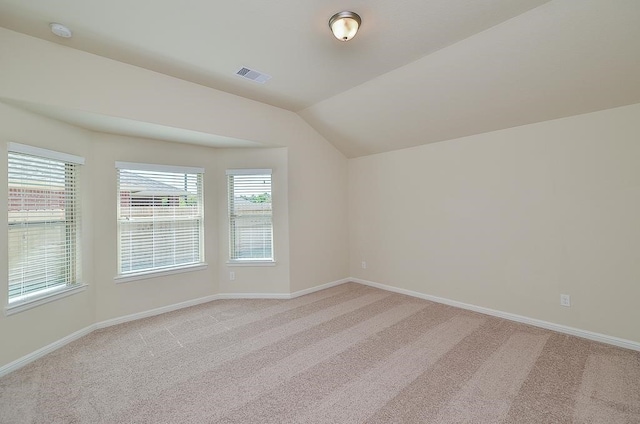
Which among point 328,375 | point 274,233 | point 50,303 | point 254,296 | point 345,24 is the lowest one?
point 328,375

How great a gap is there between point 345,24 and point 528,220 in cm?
300

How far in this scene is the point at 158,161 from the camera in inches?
150

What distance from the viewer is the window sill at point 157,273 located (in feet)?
11.6

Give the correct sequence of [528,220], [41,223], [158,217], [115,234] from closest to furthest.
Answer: [41,223], [528,220], [115,234], [158,217]

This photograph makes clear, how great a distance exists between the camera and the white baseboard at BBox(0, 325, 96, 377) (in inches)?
96.7

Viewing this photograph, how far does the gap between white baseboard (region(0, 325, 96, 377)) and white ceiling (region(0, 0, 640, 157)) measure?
7.57ft

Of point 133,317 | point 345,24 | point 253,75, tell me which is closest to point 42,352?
point 133,317

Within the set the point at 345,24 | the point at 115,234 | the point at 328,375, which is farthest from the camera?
the point at 115,234

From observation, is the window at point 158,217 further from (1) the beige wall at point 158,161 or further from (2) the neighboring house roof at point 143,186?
(1) the beige wall at point 158,161

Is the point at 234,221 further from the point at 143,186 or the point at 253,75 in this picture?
the point at 253,75

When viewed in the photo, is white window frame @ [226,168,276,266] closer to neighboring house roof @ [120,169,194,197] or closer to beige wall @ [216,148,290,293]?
beige wall @ [216,148,290,293]

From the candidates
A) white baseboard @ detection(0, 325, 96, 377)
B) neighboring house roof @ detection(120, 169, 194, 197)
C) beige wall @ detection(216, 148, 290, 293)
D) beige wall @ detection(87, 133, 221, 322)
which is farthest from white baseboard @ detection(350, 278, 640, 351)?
white baseboard @ detection(0, 325, 96, 377)

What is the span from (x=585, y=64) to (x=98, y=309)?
225 inches

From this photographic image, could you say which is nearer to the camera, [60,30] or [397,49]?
[60,30]
